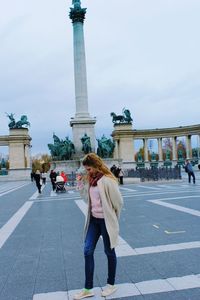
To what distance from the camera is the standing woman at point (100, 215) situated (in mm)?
5641

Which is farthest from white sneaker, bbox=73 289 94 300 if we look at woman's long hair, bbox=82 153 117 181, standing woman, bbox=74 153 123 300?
woman's long hair, bbox=82 153 117 181

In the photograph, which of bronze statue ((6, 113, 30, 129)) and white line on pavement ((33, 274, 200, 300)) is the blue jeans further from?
bronze statue ((6, 113, 30, 129))

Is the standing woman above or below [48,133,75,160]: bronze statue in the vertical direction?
below

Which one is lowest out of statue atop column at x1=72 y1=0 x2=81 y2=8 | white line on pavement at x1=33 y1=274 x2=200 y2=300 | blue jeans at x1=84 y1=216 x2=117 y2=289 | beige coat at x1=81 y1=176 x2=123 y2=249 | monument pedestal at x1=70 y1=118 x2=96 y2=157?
white line on pavement at x1=33 y1=274 x2=200 y2=300

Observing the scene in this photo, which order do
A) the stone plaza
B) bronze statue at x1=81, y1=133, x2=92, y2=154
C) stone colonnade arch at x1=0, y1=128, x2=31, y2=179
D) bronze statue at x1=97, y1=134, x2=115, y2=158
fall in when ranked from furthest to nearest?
stone colonnade arch at x1=0, y1=128, x2=31, y2=179 → bronze statue at x1=97, y1=134, x2=115, y2=158 → bronze statue at x1=81, y1=133, x2=92, y2=154 → the stone plaza

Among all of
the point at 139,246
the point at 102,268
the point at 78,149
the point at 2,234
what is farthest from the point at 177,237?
the point at 78,149

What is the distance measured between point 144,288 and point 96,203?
1.54 m

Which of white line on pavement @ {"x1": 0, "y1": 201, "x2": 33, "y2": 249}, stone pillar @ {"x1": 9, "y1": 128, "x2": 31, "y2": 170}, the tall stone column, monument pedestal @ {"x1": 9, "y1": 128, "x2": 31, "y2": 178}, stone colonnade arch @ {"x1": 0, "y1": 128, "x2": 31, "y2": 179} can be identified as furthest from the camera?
stone pillar @ {"x1": 9, "y1": 128, "x2": 31, "y2": 170}

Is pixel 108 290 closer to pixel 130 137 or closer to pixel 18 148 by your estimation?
pixel 130 137

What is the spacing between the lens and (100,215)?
572cm

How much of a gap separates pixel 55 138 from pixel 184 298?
53394 mm

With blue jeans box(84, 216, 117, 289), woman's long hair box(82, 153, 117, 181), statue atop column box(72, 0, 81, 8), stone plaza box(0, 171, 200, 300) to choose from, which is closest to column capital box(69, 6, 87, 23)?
statue atop column box(72, 0, 81, 8)

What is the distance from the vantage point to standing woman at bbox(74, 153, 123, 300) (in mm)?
5641

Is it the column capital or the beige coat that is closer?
the beige coat
